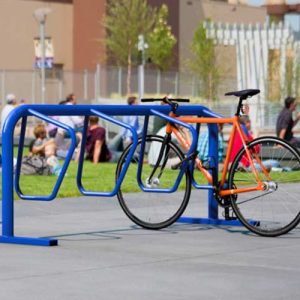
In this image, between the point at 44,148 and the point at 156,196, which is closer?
the point at 156,196

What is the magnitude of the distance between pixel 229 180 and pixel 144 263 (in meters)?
1.84

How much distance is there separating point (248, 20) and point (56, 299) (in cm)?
7472

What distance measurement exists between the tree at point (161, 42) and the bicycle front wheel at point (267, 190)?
52.0m

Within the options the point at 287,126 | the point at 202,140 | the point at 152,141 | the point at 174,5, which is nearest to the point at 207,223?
the point at 152,141

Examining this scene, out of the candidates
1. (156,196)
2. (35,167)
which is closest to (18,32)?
(35,167)

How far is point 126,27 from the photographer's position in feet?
201

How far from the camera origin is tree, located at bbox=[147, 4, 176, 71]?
6288 centimetres

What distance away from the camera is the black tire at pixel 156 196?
10.5 m

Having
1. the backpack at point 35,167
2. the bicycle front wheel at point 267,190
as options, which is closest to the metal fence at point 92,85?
the backpack at point 35,167

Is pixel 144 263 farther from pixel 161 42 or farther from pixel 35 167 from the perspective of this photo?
pixel 161 42

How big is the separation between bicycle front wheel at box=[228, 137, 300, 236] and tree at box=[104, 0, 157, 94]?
1955 inches

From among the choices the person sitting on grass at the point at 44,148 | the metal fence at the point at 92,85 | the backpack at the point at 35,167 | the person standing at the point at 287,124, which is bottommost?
the backpack at the point at 35,167

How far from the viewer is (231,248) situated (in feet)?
31.0

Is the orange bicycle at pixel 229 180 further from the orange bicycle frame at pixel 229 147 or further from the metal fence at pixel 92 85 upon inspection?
the metal fence at pixel 92 85
